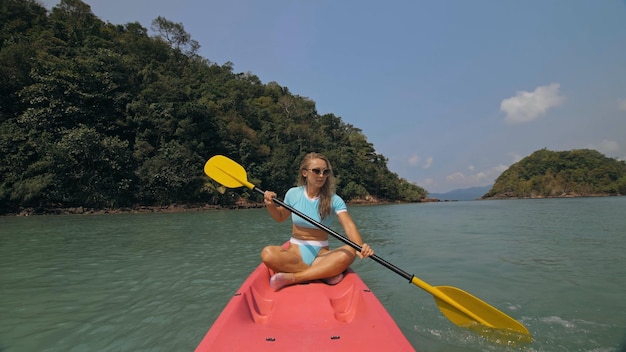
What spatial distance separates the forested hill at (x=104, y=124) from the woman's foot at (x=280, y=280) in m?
24.6

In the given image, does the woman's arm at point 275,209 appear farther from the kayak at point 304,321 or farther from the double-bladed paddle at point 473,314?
the kayak at point 304,321

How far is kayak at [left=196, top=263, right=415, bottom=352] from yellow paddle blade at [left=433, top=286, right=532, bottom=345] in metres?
0.97

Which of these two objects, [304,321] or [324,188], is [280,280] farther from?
[324,188]

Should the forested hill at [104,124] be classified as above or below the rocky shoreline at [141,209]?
above

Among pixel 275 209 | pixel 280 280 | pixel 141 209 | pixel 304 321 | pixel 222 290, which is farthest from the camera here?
pixel 141 209

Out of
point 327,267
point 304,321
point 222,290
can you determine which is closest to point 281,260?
point 327,267

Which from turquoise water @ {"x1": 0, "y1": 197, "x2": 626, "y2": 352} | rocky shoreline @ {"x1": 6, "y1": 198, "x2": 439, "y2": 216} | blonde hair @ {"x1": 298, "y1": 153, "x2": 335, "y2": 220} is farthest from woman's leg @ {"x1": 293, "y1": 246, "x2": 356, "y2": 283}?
rocky shoreline @ {"x1": 6, "y1": 198, "x2": 439, "y2": 216}

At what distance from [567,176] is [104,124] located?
278 ft

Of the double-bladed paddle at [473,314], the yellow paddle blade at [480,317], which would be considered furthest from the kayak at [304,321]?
the yellow paddle blade at [480,317]

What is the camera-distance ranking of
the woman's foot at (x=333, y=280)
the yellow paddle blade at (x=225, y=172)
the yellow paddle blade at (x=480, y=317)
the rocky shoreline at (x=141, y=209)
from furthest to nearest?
1. the rocky shoreline at (x=141, y=209)
2. the yellow paddle blade at (x=225, y=172)
3. the woman's foot at (x=333, y=280)
4. the yellow paddle blade at (x=480, y=317)

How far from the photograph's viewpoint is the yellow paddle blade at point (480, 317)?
3018 mm

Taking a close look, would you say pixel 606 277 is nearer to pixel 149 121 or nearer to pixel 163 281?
pixel 163 281

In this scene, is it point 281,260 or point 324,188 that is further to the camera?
point 324,188

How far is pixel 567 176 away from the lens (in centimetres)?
7175
